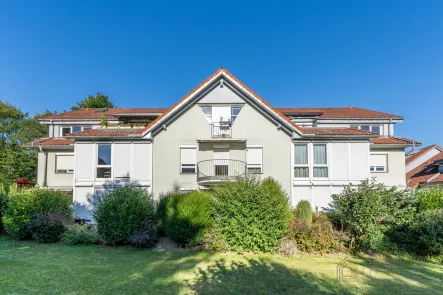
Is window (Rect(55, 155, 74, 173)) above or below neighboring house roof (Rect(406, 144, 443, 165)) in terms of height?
below

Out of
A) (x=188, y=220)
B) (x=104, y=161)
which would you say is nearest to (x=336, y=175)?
(x=188, y=220)

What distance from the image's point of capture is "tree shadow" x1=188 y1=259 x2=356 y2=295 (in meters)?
6.93

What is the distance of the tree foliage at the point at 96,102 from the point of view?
43519 millimetres

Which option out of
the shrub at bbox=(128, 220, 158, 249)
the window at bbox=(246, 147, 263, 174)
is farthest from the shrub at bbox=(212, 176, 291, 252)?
the window at bbox=(246, 147, 263, 174)

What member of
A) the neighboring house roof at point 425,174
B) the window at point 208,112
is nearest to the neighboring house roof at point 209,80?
the window at point 208,112

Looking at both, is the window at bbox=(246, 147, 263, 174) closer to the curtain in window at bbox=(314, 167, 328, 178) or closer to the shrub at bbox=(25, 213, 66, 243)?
the curtain in window at bbox=(314, 167, 328, 178)

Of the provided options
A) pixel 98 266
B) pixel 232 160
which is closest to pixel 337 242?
pixel 232 160

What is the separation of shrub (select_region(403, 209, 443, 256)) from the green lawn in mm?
988

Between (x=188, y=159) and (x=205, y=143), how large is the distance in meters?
1.70

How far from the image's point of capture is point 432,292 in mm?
7078

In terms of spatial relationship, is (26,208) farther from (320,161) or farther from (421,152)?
(421,152)

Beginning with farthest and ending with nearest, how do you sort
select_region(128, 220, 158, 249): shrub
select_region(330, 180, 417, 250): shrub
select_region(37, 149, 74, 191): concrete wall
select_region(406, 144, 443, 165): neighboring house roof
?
1. select_region(406, 144, 443, 165): neighboring house roof
2. select_region(37, 149, 74, 191): concrete wall
3. select_region(128, 220, 158, 249): shrub
4. select_region(330, 180, 417, 250): shrub

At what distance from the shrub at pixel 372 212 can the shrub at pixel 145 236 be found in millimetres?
9299

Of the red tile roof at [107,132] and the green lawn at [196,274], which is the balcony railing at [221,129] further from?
the green lawn at [196,274]
